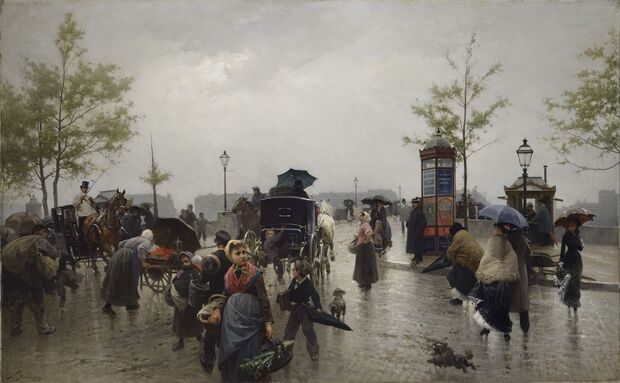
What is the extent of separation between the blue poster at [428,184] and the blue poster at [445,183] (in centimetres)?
9

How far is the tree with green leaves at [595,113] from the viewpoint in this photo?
6.30 meters

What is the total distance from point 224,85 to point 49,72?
2335mm

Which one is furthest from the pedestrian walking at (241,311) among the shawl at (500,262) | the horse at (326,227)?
the shawl at (500,262)

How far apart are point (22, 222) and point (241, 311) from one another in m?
3.45

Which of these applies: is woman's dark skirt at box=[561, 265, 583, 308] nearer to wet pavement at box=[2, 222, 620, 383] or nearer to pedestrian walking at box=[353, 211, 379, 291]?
wet pavement at box=[2, 222, 620, 383]

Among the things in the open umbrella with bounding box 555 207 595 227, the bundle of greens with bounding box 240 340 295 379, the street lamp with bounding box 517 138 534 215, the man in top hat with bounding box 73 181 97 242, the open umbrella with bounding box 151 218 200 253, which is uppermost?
the street lamp with bounding box 517 138 534 215

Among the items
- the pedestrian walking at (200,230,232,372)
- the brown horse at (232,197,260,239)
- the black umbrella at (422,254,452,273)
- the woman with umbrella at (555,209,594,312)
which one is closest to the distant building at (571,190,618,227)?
the woman with umbrella at (555,209,594,312)

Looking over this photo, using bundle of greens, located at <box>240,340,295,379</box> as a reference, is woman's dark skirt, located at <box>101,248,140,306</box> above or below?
above

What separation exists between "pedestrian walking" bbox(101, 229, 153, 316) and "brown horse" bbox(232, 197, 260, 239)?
3.88 ft

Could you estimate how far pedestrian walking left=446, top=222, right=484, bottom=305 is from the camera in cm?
591

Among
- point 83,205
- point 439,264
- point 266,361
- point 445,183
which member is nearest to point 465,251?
point 439,264

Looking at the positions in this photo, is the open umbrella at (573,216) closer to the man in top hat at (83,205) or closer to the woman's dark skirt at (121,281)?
the woman's dark skirt at (121,281)

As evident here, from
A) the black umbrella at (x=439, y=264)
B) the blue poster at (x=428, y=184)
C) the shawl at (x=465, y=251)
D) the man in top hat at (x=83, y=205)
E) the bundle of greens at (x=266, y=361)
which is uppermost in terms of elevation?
the blue poster at (x=428, y=184)

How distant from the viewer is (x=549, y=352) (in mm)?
5387
